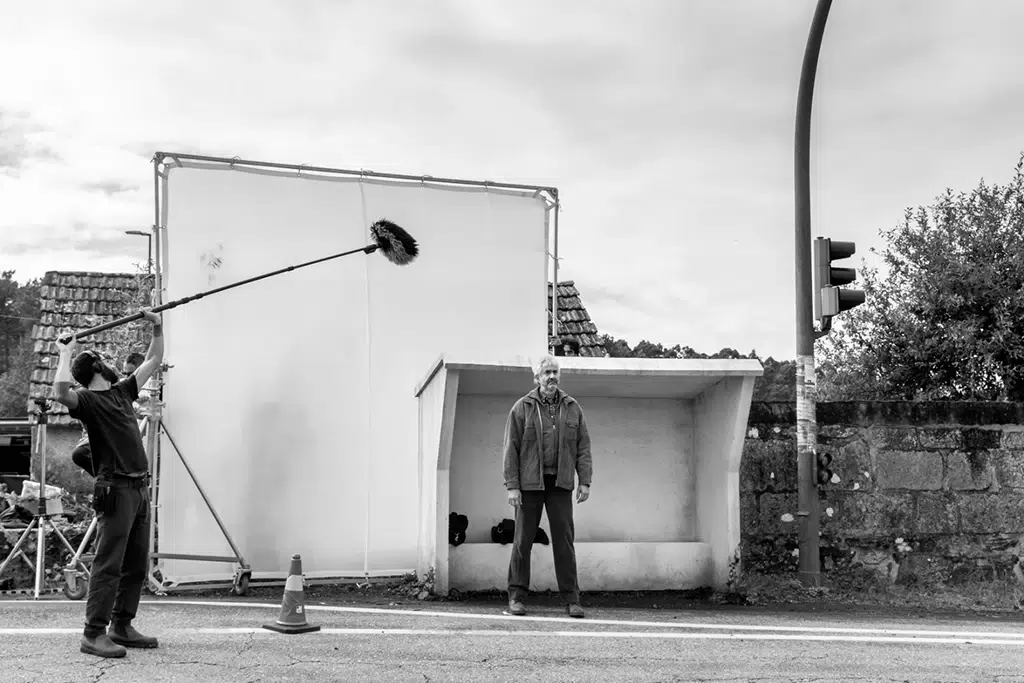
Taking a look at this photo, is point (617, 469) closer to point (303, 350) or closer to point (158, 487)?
point (303, 350)

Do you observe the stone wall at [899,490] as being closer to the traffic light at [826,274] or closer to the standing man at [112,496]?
the traffic light at [826,274]

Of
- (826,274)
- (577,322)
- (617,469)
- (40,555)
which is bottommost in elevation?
(40,555)

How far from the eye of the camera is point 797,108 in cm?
954

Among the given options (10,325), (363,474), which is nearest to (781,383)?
(363,474)

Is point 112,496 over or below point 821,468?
below

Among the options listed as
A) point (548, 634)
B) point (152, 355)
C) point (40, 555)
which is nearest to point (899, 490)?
point (548, 634)

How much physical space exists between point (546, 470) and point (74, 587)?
12.4 ft

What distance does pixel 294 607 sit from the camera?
263 inches

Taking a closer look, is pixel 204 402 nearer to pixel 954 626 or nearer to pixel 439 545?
pixel 439 545

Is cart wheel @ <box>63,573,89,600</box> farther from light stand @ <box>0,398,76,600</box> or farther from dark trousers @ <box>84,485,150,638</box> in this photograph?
dark trousers @ <box>84,485,150,638</box>

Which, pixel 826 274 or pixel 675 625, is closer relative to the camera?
pixel 675 625

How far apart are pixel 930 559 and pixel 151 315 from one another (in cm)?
735

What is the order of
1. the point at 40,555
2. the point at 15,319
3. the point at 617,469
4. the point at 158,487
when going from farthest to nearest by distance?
the point at 15,319 < the point at 617,469 < the point at 158,487 < the point at 40,555

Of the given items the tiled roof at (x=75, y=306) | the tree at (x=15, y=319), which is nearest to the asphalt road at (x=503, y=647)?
the tiled roof at (x=75, y=306)
